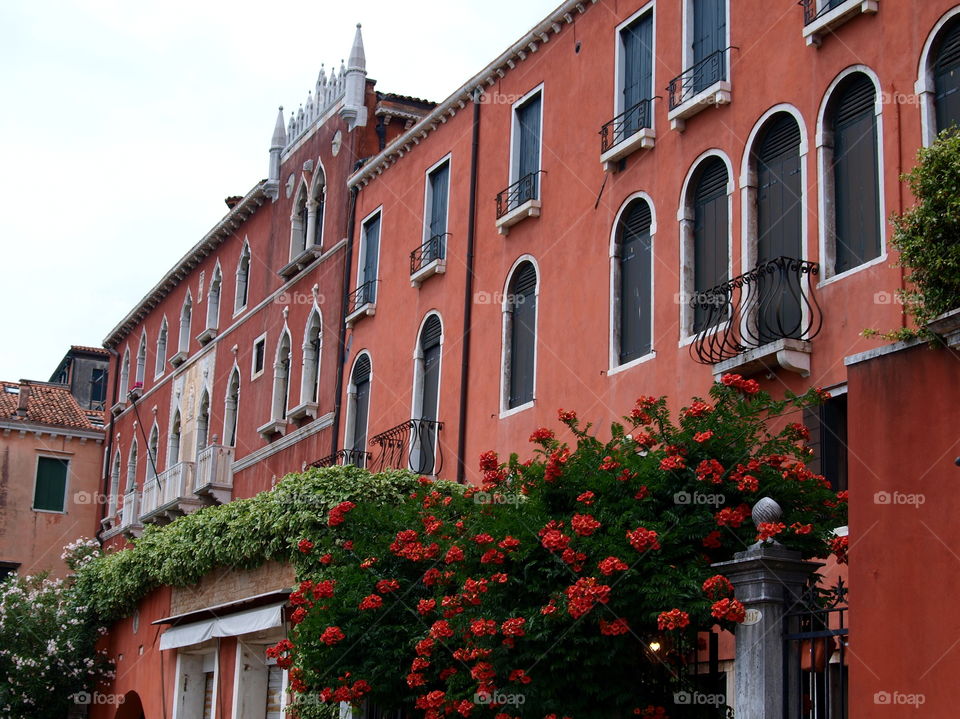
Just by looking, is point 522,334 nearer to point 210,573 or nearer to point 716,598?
point 210,573

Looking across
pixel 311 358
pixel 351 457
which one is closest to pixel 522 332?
pixel 351 457

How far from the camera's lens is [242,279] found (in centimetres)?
2775

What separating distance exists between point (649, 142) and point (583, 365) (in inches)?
102

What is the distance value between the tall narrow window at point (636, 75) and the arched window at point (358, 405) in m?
6.93

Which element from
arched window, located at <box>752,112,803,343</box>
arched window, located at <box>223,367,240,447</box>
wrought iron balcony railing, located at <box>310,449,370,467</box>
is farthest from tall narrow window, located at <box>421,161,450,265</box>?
arched window, located at <box>223,367,240,447</box>

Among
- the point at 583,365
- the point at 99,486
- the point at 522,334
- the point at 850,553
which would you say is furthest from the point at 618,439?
the point at 99,486

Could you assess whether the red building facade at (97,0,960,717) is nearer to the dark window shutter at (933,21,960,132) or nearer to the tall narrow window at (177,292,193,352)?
the dark window shutter at (933,21,960,132)

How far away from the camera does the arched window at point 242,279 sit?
2764 centimetres

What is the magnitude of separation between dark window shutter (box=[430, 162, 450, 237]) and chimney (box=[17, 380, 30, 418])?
842 inches

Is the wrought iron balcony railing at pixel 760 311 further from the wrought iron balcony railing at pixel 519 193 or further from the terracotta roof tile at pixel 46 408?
the terracotta roof tile at pixel 46 408

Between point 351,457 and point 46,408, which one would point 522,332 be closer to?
point 351,457

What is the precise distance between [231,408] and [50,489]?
1253 cm

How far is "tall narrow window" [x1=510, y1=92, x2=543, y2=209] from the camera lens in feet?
57.8

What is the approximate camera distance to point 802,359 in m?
12.3
